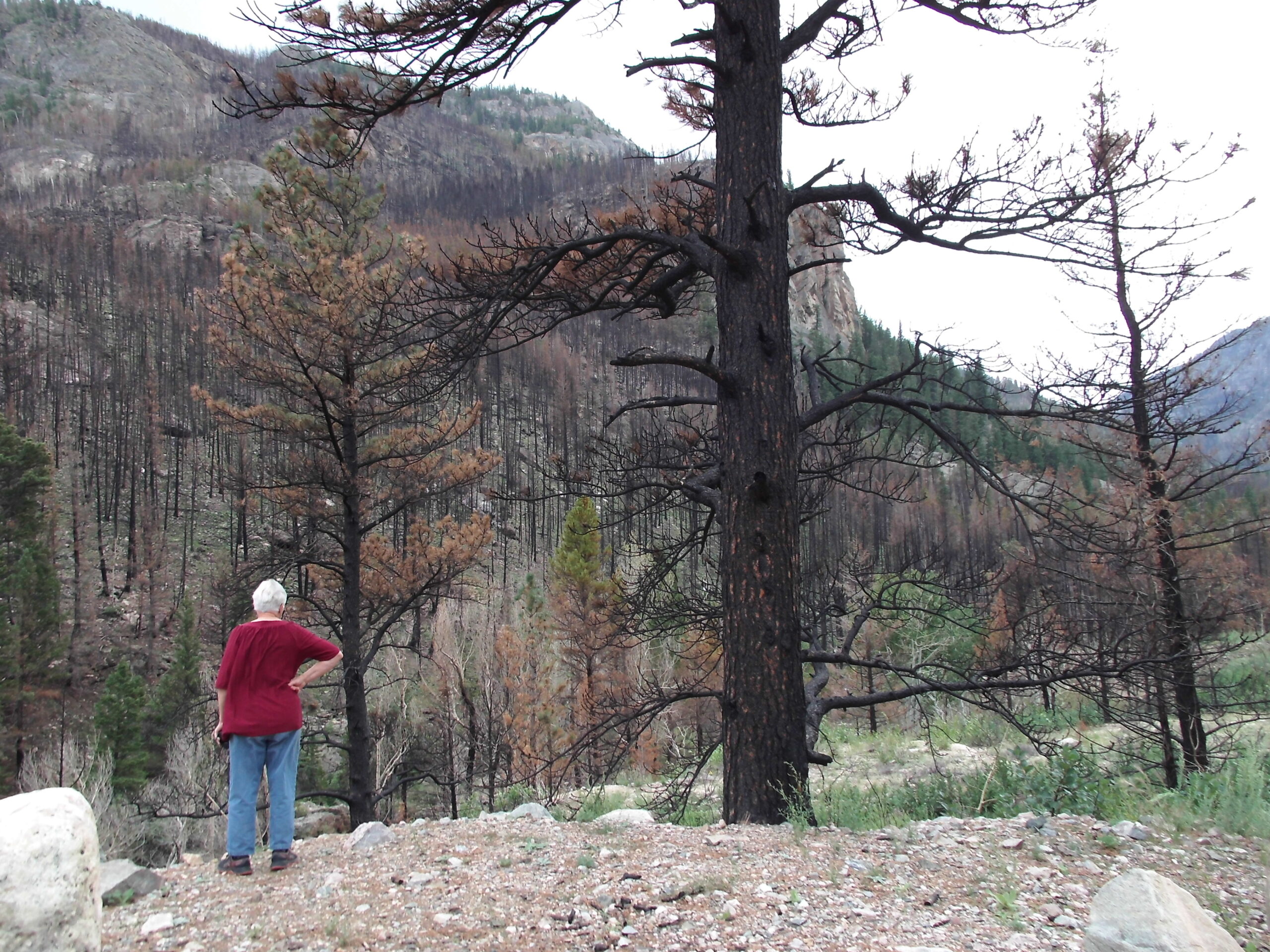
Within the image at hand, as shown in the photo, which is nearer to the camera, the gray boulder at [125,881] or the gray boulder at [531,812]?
the gray boulder at [125,881]

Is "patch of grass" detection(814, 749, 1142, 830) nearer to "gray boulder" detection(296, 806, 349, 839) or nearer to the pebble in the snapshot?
the pebble

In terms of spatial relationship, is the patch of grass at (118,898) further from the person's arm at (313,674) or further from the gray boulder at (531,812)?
the gray boulder at (531,812)

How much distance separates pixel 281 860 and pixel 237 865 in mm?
230

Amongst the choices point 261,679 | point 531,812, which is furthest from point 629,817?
point 261,679

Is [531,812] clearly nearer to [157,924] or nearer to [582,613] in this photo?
[157,924]

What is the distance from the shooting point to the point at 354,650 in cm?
1102

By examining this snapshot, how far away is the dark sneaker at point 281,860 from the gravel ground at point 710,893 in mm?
77

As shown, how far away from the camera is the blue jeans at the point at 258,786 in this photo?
412cm

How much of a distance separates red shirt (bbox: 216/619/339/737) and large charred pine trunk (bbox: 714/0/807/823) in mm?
2425

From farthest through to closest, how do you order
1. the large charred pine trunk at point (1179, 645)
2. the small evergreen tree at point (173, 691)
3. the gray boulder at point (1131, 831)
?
the small evergreen tree at point (173, 691)
the large charred pine trunk at point (1179, 645)
the gray boulder at point (1131, 831)

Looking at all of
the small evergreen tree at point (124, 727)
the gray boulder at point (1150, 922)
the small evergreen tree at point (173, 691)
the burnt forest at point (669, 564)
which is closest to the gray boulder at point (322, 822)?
the burnt forest at point (669, 564)

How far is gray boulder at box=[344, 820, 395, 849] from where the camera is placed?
431cm

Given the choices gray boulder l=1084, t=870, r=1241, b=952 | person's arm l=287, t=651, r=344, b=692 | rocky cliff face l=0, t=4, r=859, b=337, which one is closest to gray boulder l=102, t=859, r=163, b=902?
person's arm l=287, t=651, r=344, b=692

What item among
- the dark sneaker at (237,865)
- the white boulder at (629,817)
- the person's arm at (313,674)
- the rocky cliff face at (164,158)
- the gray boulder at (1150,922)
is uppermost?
the rocky cliff face at (164,158)
